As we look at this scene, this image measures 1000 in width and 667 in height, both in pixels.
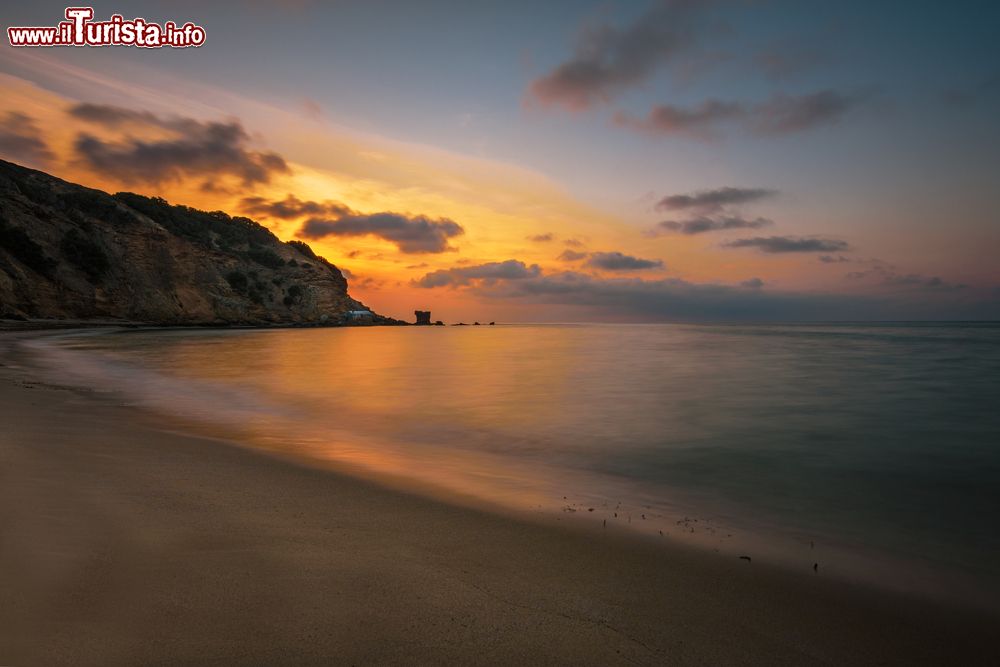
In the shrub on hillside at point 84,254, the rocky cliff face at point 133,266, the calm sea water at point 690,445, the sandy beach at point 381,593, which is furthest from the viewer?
the shrub on hillside at point 84,254

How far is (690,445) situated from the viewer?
9.57 metres

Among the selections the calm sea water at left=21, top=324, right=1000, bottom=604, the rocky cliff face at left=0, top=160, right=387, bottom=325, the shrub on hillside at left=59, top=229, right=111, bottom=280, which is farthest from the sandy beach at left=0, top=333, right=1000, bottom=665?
the shrub on hillside at left=59, top=229, right=111, bottom=280

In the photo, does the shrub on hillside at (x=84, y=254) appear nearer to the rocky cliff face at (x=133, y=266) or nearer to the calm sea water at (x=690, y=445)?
the rocky cliff face at (x=133, y=266)

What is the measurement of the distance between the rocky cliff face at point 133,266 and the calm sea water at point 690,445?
50133mm

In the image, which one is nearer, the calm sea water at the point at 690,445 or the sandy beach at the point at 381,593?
the sandy beach at the point at 381,593

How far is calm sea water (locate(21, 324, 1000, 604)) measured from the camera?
17.4ft

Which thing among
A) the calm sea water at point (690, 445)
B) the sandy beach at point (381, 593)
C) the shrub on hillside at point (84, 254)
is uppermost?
the shrub on hillside at point (84, 254)

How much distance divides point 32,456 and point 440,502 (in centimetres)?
473

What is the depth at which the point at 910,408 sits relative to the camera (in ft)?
46.2

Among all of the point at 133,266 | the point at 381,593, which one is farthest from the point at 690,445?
the point at 133,266

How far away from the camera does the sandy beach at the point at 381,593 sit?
2566 mm

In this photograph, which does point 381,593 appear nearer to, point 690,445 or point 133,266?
point 690,445

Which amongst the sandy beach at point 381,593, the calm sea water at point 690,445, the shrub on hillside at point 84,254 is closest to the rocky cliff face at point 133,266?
the shrub on hillside at point 84,254

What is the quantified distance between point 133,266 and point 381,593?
87077mm
